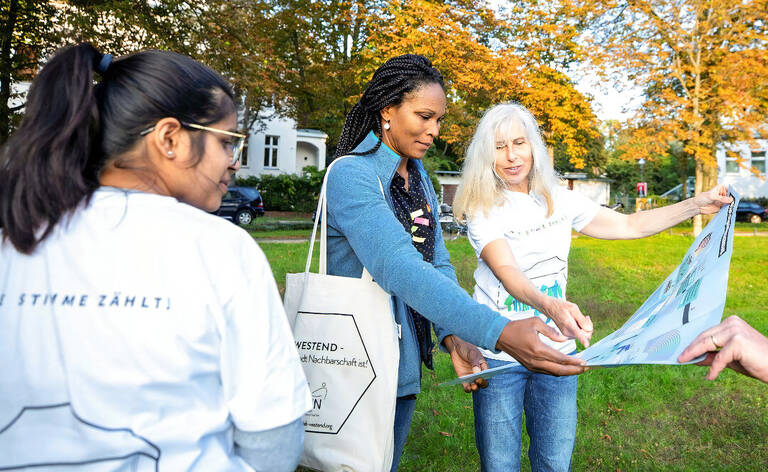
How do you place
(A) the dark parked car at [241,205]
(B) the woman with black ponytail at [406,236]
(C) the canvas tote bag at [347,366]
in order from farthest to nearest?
(A) the dark parked car at [241,205] < (C) the canvas tote bag at [347,366] < (B) the woman with black ponytail at [406,236]

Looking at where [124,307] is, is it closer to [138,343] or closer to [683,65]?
[138,343]

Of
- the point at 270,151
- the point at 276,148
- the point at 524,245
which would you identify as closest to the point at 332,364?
the point at 524,245

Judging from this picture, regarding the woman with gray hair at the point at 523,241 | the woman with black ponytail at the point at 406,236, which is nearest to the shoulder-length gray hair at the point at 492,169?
the woman with gray hair at the point at 523,241

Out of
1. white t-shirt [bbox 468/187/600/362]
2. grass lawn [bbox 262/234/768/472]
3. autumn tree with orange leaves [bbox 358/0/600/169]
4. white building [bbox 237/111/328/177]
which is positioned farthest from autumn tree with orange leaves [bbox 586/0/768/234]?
white building [bbox 237/111/328/177]

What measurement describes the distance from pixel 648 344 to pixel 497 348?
0.41 meters

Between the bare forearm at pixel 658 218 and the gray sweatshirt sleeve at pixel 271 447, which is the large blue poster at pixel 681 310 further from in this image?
the gray sweatshirt sleeve at pixel 271 447

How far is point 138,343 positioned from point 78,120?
0.49 meters

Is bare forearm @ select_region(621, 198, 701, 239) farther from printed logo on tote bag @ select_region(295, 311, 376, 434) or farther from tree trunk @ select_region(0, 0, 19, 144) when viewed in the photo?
tree trunk @ select_region(0, 0, 19, 144)

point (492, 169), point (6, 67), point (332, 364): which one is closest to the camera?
point (332, 364)

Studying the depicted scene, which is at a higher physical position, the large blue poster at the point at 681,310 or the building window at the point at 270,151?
the building window at the point at 270,151

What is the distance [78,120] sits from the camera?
130 centimetres

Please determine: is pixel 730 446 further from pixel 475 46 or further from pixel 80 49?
pixel 475 46

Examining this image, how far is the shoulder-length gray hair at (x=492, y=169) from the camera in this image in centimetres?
293

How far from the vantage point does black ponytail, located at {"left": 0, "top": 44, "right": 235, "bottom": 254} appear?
1.23 m
